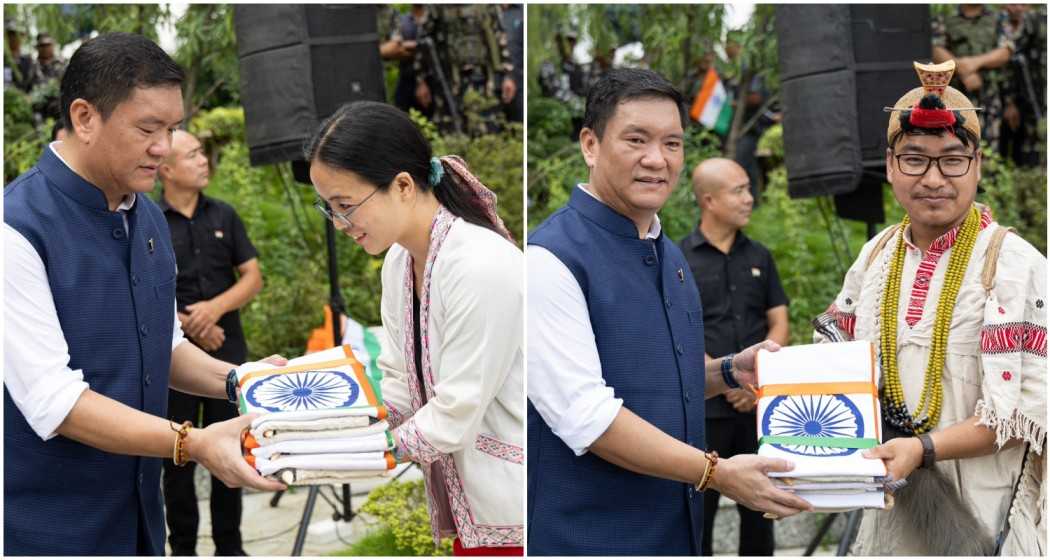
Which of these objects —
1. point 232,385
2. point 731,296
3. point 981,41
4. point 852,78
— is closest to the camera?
point 232,385

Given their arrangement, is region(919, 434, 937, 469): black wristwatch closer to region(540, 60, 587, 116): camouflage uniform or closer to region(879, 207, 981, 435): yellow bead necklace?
region(879, 207, 981, 435): yellow bead necklace

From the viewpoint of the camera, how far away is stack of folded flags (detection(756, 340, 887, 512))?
2.42 meters

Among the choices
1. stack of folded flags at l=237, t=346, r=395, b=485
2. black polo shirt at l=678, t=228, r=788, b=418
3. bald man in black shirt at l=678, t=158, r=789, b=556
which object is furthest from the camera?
black polo shirt at l=678, t=228, r=788, b=418

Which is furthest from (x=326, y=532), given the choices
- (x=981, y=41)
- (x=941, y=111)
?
(x=981, y=41)

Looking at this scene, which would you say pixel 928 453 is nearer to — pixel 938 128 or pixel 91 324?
pixel 938 128

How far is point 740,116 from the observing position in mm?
8242

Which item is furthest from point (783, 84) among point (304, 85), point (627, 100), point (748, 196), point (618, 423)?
point (618, 423)

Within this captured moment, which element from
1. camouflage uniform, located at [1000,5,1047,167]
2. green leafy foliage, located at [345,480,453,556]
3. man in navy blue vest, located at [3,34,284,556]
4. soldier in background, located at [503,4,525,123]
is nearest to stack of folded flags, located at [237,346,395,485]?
man in navy blue vest, located at [3,34,284,556]

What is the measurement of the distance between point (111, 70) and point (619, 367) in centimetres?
128

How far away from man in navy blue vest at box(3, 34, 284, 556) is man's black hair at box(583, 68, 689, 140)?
0.95 meters

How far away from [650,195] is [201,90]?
6611mm

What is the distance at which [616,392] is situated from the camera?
2.58m

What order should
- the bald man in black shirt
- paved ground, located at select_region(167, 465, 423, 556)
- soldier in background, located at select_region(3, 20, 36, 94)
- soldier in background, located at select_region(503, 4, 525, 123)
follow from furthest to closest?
soldier in background, located at select_region(3, 20, 36, 94) → soldier in background, located at select_region(503, 4, 525, 123) → paved ground, located at select_region(167, 465, 423, 556) → the bald man in black shirt

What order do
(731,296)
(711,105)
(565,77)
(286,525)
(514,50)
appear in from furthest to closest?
(565,77)
(711,105)
(514,50)
(286,525)
(731,296)
